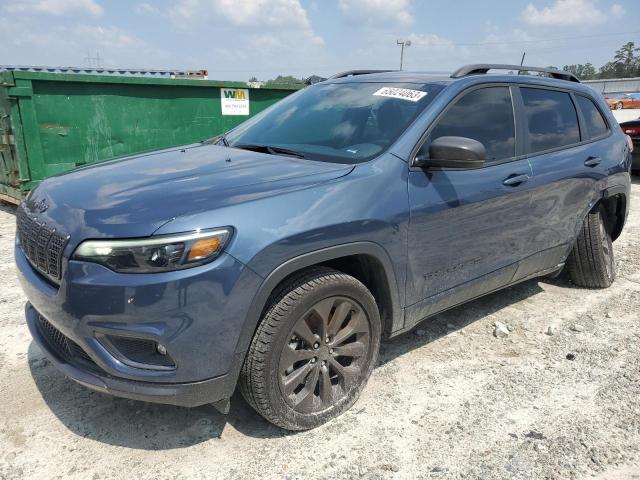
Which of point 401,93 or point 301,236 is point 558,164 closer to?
point 401,93

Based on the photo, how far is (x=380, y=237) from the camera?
259 centimetres

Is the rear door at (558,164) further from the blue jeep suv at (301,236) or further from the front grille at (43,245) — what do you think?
the front grille at (43,245)

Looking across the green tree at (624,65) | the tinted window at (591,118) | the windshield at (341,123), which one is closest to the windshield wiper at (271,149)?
the windshield at (341,123)

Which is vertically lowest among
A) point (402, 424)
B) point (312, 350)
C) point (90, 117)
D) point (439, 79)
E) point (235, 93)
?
point (402, 424)

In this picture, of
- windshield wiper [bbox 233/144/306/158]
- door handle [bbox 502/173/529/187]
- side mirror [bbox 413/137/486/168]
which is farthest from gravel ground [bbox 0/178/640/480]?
windshield wiper [bbox 233/144/306/158]

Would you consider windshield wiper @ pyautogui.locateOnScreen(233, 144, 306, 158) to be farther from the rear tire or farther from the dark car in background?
the dark car in background

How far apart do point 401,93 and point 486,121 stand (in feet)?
1.99

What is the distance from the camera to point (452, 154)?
274 cm

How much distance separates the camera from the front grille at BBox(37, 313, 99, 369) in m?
2.34

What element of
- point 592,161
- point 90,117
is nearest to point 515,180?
point 592,161

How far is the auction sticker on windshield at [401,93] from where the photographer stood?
3107 millimetres

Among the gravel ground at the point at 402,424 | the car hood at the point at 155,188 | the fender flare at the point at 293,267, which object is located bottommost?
the gravel ground at the point at 402,424

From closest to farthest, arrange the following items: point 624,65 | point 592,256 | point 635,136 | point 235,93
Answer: point 592,256 → point 235,93 → point 635,136 → point 624,65

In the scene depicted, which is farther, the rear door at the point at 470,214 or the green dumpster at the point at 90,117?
the green dumpster at the point at 90,117
